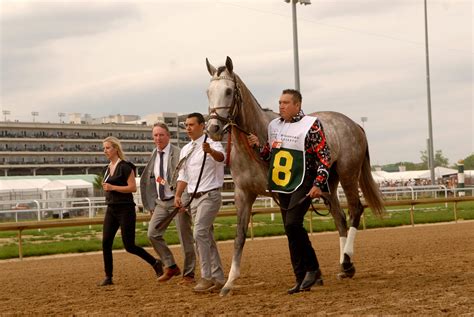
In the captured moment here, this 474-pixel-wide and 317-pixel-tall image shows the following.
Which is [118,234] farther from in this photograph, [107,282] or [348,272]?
[348,272]

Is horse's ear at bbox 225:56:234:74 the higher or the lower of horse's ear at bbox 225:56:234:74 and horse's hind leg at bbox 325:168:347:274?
the higher

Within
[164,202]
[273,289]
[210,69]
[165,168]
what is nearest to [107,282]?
[164,202]

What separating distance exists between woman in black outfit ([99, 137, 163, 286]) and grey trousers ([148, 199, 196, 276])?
0.23 meters

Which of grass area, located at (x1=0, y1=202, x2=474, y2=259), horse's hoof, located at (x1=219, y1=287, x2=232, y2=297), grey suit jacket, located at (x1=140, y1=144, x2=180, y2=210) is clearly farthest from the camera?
grass area, located at (x1=0, y1=202, x2=474, y2=259)

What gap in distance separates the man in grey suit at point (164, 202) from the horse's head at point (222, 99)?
1.55 m

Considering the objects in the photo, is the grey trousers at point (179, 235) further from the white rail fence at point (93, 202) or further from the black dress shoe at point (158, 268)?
the white rail fence at point (93, 202)

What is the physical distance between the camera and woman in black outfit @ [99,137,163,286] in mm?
8375

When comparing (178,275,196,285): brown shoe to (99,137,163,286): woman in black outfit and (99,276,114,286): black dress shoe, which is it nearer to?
(99,137,163,286): woman in black outfit

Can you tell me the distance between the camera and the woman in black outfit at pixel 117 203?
8.38m

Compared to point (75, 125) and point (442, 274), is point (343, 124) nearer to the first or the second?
point (442, 274)

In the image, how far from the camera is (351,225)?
28.0 ft

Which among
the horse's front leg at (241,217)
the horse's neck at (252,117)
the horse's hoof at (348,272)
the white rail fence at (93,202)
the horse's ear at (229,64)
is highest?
the horse's ear at (229,64)

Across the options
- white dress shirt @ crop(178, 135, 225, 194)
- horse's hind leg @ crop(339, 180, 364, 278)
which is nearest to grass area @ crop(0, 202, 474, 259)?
horse's hind leg @ crop(339, 180, 364, 278)

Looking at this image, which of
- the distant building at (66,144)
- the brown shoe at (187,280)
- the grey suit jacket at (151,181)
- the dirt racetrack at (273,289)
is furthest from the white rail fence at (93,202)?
the distant building at (66,144)
